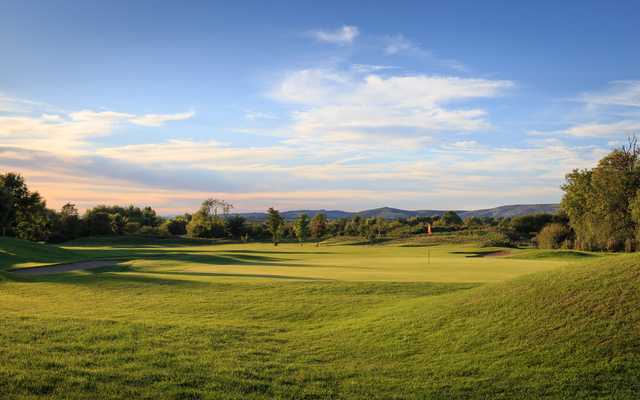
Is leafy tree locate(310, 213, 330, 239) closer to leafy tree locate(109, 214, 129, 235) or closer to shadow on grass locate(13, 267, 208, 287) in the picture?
leafy tree locate(109, 214, 129, 235)

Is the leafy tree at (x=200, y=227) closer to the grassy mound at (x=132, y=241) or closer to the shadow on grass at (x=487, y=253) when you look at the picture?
the grassy mound at (x=132, y=241)

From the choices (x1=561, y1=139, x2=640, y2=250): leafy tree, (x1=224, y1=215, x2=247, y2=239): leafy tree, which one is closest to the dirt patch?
(x1=561, y1=139, x2=640, y2=250): leafy tree

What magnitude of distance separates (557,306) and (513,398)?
4.00 m

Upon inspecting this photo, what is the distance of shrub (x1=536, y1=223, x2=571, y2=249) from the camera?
57.5 metres

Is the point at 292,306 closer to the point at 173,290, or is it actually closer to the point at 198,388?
the point at 173,290

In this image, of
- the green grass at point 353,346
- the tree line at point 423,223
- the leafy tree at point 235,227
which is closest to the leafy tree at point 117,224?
the tree line at point 423,223

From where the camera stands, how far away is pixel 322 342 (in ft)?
36.7

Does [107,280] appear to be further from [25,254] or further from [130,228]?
[130,228]

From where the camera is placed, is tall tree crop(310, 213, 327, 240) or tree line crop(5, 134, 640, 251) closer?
tree line crop(5, 134, 640, 251)

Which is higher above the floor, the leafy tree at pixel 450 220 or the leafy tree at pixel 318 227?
the leafy tree at pixel 450 220

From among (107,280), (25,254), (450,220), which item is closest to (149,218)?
(450,220)

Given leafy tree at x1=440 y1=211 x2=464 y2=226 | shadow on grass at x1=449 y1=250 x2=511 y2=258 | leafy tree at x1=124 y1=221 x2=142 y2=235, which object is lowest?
shadow on grass at x1=449 y1=250 x2=511 y2=258

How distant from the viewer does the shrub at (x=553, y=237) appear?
2264 inches

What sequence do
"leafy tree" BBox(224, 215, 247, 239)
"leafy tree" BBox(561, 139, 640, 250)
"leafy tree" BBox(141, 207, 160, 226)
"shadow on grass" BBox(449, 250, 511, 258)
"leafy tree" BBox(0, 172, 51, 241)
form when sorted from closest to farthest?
"shadow on grass" BBox(449, 250, 511, 258), "leafy tree" BBox(561, 139, 640, 250), "leafy tree" BBox(0, 172, 51, 241), "leafy tree" BBox(224, 215, 247, 239), "leafy tree" BBox(141, 207, 160, 226)
